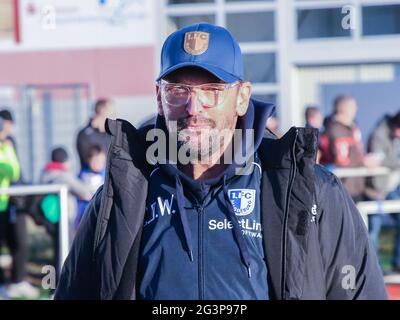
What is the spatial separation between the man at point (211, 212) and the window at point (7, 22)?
8.26 m

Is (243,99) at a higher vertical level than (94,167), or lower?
higher

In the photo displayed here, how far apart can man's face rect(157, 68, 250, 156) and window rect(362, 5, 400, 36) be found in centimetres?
742

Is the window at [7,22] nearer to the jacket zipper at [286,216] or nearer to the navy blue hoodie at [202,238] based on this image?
the navy blue hoodie at [202,238]

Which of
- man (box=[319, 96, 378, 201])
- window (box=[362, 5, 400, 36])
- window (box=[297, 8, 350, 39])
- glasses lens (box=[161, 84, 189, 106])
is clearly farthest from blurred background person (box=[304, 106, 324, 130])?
glasses lens (box=[161, 84, 189, 106])

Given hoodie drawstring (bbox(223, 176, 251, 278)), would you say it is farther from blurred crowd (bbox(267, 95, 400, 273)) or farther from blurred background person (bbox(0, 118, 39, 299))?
blurred background person (bbox(0, 118, 39, 299))

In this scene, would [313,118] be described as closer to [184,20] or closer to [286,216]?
[184,20]

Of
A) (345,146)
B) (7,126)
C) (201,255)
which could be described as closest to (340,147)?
(345,146)

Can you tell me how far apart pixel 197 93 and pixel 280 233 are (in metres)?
0.48

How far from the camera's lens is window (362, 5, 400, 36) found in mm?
10164

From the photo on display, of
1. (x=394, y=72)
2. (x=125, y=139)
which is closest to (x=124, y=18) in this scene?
(x=394, y=72)

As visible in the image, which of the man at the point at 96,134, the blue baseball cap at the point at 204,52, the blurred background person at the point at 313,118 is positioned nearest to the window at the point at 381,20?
the blurred background person at the point at 313,118

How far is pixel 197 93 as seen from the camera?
9.50ft

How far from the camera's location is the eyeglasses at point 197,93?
9.50 feet

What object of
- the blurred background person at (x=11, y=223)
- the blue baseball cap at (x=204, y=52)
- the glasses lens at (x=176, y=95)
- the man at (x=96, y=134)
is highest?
the blue baseball cap at (x=204, y=52)
